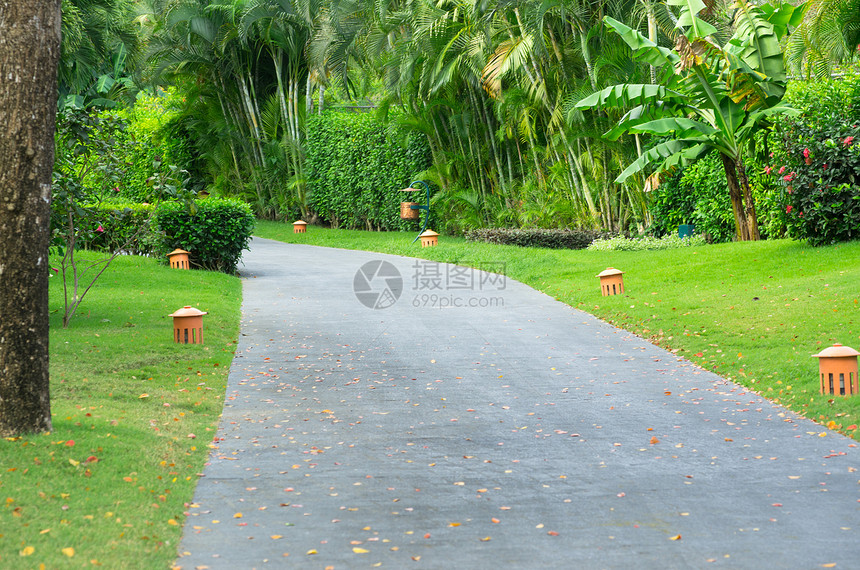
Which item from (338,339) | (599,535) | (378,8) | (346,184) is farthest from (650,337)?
(346,184)

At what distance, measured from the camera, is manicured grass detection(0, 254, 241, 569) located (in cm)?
421

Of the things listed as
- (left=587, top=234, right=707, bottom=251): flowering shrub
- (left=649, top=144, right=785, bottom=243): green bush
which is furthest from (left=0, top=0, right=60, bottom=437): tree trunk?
(left=587, top=234, right=707, bottom=251): flowering shrub

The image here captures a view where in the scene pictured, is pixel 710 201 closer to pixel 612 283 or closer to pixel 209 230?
pixel 612 283

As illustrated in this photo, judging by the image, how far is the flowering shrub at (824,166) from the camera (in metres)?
13.6

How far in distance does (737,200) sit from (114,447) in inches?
554

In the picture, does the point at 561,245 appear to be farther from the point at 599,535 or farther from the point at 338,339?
the point at 599,535

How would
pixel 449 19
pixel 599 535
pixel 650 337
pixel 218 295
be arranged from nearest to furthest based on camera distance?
pixel 599 535 → pixel 650 337 → pixel 218 295 → pixel 449 19

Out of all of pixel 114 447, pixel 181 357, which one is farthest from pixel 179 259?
pixel 114 447

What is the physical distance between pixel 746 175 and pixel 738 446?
11.7 m

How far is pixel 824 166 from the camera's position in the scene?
45.2ft

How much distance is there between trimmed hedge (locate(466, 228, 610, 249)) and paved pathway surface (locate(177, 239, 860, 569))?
917 cm

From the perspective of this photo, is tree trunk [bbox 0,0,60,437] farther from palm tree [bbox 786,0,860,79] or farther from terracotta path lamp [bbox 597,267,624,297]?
palm tree [bbox 786,0,860,79]

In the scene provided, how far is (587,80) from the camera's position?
61.3 feet

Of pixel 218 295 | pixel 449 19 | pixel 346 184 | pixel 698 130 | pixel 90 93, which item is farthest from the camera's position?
pixel 90 93
